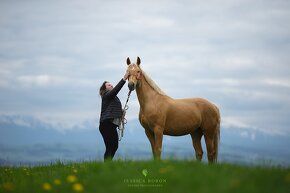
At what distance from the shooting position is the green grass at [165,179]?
7500 millimetres

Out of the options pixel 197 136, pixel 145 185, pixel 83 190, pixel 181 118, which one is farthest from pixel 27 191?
pixel 197 136

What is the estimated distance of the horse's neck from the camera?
43.7 feet

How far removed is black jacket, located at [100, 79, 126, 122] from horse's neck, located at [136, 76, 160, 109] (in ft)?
3.35

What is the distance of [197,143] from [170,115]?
6.18ft

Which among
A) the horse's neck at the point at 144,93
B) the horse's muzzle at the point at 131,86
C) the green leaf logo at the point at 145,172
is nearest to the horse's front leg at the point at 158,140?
the horse's neck at the point at 144,93

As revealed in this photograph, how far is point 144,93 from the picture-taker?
13367mm

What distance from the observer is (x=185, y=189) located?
7602mm

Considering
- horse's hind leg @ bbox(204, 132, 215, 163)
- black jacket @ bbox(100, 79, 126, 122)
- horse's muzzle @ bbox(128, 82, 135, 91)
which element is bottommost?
horse's hind leg @ bbox(204, 132, 215, 163)

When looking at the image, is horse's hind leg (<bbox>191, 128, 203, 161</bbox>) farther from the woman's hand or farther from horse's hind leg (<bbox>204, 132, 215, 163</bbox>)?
the woman's hand

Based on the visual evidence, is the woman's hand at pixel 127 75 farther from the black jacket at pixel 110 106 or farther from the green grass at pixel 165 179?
the green grass at pixel 165 179

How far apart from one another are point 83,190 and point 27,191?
147cm

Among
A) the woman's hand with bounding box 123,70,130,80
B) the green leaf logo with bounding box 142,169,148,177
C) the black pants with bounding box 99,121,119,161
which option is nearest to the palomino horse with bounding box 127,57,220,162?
the woman's hand with bounding box 123,70,130,80

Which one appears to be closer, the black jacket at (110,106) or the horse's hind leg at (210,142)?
the black jacket at (110,106)

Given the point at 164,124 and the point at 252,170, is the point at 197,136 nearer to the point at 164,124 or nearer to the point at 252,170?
the point at 164,124
